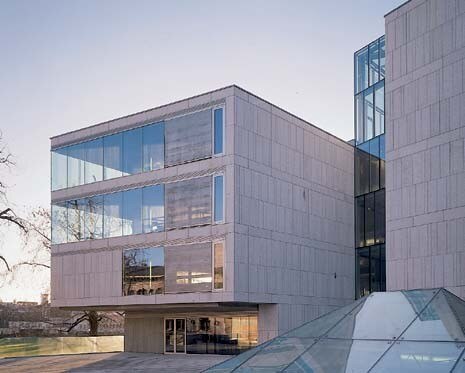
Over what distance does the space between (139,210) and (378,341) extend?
64.2 feet

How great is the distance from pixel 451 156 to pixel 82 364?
17786 millimetres

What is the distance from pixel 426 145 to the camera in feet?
63.8

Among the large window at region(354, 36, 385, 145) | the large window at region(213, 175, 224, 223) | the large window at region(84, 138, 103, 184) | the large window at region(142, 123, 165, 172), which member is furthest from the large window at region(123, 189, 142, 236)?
the large window at region(354, 36, 385, 145)

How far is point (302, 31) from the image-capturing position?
68.6ft

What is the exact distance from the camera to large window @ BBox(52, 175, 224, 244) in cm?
2536

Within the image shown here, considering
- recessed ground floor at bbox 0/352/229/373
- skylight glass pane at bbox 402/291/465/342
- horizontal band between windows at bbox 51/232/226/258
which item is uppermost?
horizontal band between windows at bbox 51/232/226/258

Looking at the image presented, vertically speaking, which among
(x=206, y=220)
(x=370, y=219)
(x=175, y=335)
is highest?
(x=370, y=219)

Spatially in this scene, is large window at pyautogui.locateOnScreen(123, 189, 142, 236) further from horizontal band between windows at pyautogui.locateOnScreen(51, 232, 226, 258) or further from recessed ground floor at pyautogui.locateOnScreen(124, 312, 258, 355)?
recessed ground floor at pyautogui.locateOnScreen(124, 312, 258, 355)

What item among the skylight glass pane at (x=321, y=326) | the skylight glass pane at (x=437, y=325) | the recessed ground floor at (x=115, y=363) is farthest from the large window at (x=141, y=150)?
the skylight glass pane at (x=437, y=325)

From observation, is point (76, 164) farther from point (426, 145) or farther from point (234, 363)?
point (234, 363)

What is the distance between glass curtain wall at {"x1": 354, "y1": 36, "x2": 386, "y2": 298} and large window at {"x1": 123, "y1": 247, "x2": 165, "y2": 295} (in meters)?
10.1

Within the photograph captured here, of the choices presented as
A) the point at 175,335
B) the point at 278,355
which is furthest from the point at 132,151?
the point at 278,355

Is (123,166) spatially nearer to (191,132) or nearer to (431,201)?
(191,132)

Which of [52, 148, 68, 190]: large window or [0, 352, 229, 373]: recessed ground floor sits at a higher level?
[52, 148, 68, 190]: large window
